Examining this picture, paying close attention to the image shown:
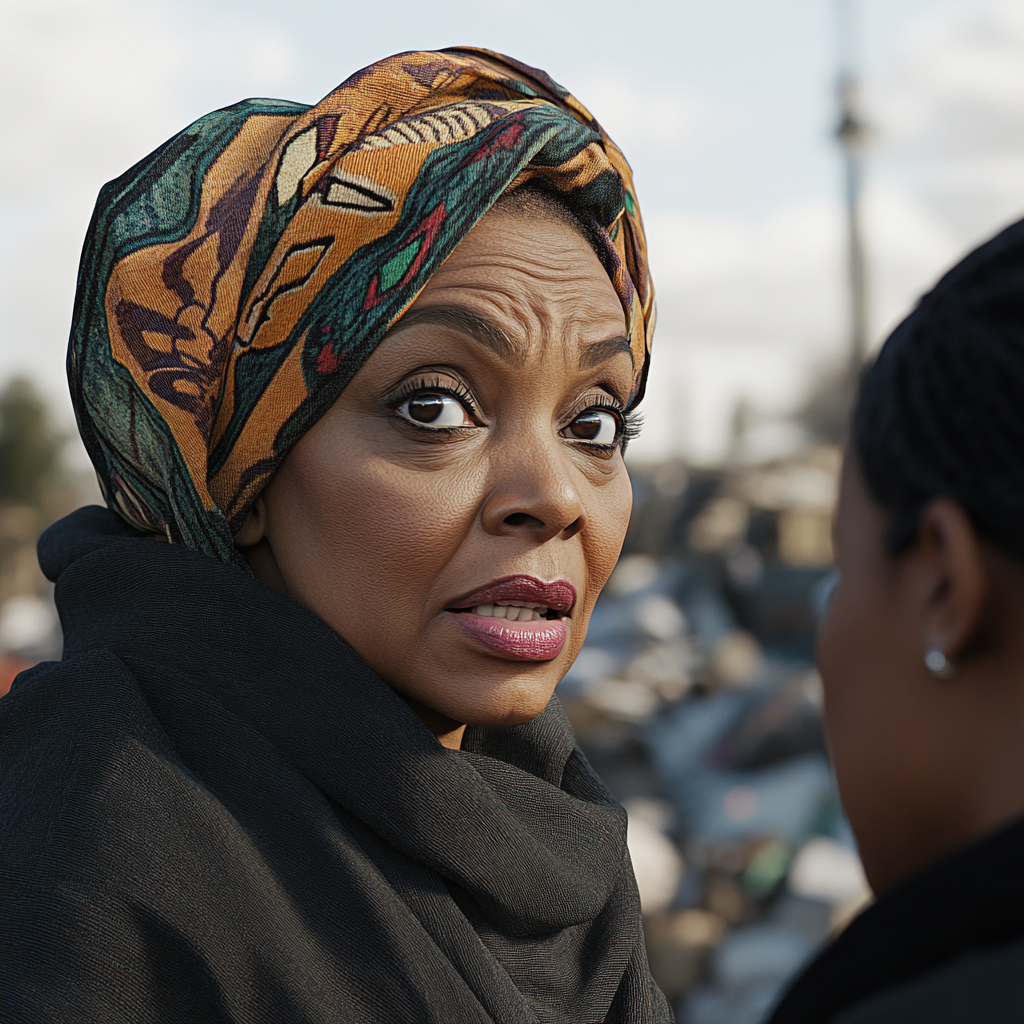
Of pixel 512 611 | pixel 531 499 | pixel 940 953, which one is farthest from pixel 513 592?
pixel 940 953

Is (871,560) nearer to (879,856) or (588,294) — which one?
(879,856)

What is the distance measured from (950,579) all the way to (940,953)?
0.30m

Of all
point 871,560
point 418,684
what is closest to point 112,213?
point 418,684

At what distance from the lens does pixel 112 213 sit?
179cm

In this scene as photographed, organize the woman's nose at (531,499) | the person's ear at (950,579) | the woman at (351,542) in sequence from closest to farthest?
the person's ear at (950,579) → the woman at (351,542) → the woman's nose at (531,499)

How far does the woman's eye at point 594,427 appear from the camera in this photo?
1849 millimetres

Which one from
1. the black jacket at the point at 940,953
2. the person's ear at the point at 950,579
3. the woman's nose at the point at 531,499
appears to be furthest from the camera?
the woman's nose at the point at 531,499

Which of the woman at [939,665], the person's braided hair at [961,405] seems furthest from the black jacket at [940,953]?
the person's braided hair at [961,405]

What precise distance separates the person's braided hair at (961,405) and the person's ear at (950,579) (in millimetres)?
14

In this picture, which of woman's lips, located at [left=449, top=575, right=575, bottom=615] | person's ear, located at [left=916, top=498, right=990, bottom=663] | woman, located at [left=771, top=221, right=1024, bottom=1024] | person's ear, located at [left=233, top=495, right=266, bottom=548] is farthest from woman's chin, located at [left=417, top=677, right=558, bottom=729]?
person's ear, located at [left=916, top=498, right=990, bottom=663]

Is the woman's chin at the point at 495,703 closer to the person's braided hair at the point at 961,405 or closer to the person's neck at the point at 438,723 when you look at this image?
the person's neck at the point at 438,723

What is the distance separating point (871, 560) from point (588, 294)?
2.76 feet

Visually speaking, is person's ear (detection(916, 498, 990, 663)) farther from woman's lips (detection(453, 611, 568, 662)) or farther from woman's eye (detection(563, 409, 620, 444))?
woman's eye (detection(563, 409, 620, 444))

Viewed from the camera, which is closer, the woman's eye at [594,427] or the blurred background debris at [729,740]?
the woman's eye at [594,427]
